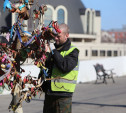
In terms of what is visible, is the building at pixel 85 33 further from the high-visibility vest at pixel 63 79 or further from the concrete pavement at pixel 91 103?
the high-visibility vest at pixel 63 79

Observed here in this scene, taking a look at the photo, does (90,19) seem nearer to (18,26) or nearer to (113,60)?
(113,60)

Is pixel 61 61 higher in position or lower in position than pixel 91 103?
higher

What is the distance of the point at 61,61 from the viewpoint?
203 inches

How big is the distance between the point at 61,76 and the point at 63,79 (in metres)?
0.05

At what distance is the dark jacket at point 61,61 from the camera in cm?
517

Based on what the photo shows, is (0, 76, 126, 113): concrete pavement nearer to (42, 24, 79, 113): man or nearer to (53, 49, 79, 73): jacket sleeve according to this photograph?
(42, 24, 79, 113): man

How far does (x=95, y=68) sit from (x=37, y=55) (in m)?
14.4

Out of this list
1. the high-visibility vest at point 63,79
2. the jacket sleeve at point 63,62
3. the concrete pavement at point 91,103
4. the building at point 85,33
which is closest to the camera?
the jacket sleeve at point 63,62

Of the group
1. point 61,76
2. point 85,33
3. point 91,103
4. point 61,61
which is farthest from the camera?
point 85,33

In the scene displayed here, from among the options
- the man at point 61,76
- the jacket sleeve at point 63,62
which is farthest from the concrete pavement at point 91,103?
the jacket sleeve at point 63,62

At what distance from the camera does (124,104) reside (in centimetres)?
1143

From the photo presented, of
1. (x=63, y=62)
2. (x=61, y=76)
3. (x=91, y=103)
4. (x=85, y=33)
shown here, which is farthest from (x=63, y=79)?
(x=85, y=33)

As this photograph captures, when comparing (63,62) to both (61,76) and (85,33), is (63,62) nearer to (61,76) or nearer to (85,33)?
(61,76)

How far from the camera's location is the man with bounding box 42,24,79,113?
5.25 meters
